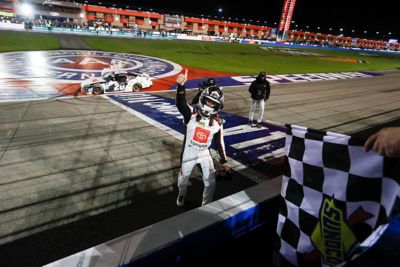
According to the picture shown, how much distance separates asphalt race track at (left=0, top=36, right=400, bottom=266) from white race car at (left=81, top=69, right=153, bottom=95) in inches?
46.6

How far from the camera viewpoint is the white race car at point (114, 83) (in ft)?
38.7

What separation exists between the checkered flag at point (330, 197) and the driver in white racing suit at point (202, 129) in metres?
1.71

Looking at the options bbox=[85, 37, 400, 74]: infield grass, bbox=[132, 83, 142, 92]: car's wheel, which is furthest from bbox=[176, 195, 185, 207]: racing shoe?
bbox=[85, 37, 400, 74]: infield grass

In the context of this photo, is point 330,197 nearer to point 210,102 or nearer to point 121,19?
point 210,102

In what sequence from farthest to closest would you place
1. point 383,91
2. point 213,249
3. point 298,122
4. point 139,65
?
point 139,65
point 383,91
point 298,122
point 213,249

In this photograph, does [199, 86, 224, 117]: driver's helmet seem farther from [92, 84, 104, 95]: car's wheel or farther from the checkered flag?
[92, 84, 104, 95]: car's wheel

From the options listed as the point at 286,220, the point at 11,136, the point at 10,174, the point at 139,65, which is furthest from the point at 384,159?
the point at 139,65

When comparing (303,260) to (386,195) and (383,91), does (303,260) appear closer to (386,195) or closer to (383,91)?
(386,195)

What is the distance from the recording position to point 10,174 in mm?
5254

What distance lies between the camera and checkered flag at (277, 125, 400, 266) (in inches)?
72.4

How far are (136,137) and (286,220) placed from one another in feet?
18.5

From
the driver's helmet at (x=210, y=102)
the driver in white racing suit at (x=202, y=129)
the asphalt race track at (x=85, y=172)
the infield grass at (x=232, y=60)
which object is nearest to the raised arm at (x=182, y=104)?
the driver in white racing suit at (x=202, y=129)

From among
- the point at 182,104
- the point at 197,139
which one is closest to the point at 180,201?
the point at 197,139

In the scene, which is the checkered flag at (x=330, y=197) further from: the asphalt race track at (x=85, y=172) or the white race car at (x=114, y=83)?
the white race car at (x=114, y=83)
